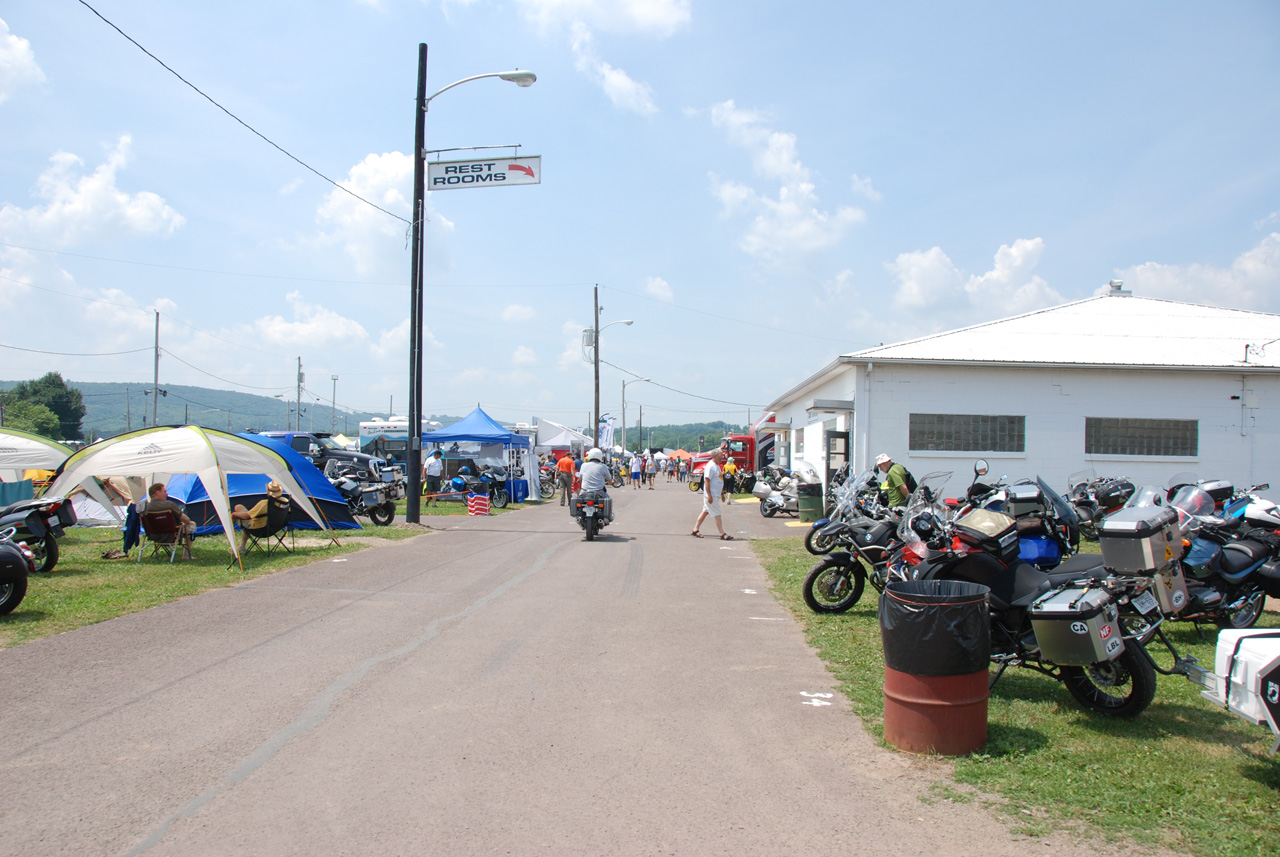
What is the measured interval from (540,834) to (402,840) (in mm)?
626

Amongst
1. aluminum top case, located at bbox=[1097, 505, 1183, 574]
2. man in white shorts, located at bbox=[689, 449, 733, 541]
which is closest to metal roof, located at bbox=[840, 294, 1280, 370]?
man in white shorts, located at bbox=[689, 449, 733, 541]

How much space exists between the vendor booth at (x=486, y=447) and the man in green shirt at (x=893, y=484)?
15082 millimetres

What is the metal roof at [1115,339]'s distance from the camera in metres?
19.7

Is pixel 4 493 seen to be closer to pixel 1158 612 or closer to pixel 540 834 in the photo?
pixel 540 834

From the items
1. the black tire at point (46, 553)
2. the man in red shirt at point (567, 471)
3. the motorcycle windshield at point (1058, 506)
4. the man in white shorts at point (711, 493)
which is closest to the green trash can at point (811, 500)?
the man in white shorts at point (711, 493)

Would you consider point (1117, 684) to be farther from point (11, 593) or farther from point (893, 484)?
point (11, 593)

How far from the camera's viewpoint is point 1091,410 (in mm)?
20047

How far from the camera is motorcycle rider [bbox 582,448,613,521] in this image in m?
16.7

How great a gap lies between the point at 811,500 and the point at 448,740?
17.0 metres

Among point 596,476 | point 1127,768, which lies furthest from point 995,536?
point 596,476

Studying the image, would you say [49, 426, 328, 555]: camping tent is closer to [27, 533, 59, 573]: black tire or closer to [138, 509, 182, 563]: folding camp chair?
[138, 509, 182, 563]: folding camp chair

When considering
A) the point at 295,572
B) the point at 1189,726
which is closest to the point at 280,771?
the point at 1189,726

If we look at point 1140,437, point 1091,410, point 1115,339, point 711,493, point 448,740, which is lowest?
point 448,740

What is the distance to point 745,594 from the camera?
1059 cm
